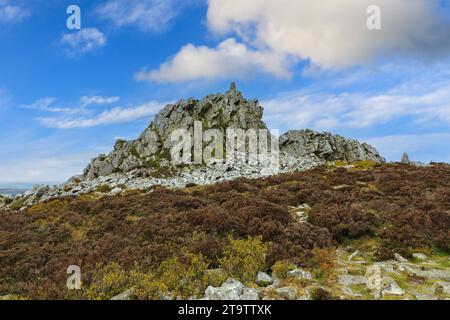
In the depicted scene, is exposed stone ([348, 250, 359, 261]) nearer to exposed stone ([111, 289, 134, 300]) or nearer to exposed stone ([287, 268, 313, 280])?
exposed stone ([287, 268, 313, 280])

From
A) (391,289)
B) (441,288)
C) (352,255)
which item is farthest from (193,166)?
(441,288)

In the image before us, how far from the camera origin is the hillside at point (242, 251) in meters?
8.63

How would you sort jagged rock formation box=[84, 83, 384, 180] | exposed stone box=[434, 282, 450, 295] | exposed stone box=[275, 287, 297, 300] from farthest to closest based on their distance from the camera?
jagged rock formation box=[84, 83, 384, 180] < exposed stone box=[434, 282, 450, 295] < exposed stone box=[275, 287, 297, 300]

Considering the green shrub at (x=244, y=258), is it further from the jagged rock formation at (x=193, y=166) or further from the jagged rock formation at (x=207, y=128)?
the jagged rock formation at (x=207, y=128)

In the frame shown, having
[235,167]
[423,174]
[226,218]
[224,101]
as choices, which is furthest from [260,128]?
[226,218]

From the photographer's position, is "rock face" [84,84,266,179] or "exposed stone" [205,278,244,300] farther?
"rock face" [84,84,266,179]

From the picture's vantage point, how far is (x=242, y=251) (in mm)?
10586

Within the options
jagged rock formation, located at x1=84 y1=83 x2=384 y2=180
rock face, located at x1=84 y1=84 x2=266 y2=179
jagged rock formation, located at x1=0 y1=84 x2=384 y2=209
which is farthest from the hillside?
rock face, located at x1=84 y1=84 x2=266 y2=179

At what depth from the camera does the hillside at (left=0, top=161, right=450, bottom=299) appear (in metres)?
8.63

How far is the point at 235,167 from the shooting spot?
44.6m

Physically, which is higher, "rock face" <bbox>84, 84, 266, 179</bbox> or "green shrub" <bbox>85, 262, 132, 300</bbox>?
"rock face" <bbox>84, 84, 266, 179</bbox>

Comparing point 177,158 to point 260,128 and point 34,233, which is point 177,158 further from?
point 34,233

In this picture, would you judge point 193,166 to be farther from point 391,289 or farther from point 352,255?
point 391,289
